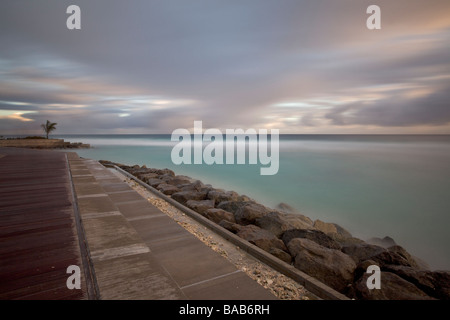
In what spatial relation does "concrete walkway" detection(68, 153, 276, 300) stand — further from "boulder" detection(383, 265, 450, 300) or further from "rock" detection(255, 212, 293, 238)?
"boulder" detection(383, 265, 450, 300)

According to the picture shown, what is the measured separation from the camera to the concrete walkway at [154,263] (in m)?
2.27

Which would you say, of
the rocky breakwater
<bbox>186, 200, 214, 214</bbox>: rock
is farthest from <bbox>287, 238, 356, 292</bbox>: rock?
<bbox>186, 200, 214, 214</bbox>: rock

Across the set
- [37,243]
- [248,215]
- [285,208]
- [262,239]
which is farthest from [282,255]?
[285,208]

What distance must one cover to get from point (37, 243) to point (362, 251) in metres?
5.42

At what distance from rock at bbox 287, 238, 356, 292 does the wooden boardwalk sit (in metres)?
2.83

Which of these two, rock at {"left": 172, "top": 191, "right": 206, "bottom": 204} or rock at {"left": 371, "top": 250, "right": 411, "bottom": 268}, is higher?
rock at {"left": 172, "top": 191, "right": 206, "bottom": 204}

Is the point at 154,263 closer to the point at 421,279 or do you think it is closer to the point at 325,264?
the point at 325,264

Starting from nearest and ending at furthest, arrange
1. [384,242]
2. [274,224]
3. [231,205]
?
[274,224] → [231,205] → [384,242]

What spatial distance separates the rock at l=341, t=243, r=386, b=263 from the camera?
4456 mm

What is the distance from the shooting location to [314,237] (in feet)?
15.4
